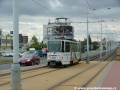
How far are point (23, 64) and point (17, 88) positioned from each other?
25.0 metres

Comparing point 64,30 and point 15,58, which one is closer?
point 15,58

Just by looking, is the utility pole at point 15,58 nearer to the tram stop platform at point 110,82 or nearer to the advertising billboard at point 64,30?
the tram stop platform at point 110,82

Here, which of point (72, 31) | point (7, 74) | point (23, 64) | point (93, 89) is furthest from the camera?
point (72, 31)

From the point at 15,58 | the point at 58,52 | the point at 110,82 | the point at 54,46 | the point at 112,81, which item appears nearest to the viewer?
the point at 15,58

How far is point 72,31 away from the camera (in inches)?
4230

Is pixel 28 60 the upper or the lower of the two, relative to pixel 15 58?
lower

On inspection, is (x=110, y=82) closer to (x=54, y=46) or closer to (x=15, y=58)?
(x=15, y=58)

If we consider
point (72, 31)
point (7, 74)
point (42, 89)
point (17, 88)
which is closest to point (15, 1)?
point (17, 88)

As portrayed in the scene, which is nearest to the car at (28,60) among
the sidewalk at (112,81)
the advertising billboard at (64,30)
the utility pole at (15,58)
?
the sidewalk at (112,81)

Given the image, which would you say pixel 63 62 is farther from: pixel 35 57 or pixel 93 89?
pixel 93 89

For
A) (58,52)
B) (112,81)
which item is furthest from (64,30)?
(112,81)

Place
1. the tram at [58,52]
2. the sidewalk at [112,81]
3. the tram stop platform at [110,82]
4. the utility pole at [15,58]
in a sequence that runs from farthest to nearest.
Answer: the tram at [58,52]
the sidewalk at [112,81]
the tram stop platform at [110,82]
the utility pole at [15,58]

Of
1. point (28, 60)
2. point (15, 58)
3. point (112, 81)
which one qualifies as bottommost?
point (112, 81)

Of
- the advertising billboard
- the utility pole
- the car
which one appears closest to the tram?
the car
